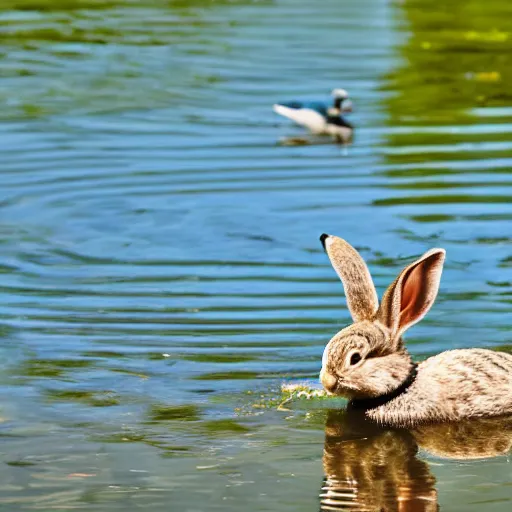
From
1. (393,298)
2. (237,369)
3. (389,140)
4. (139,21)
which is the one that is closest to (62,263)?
(237,369)

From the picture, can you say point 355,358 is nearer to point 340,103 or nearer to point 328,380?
point 328,380

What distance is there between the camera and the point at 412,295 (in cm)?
625

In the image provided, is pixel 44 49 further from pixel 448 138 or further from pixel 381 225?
pixel 381 225

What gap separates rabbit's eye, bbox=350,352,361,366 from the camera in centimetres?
601

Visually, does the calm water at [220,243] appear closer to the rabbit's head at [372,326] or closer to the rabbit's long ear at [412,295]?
the rabbit's head at [372,326]

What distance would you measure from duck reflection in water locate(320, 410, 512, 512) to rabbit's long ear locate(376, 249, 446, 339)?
0.43 m

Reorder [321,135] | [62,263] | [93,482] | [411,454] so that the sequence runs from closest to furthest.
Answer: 1. [93,482]
2. [411,454]
3. [62,263]
4. [321,135]

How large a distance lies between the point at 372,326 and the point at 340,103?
830 centimetres

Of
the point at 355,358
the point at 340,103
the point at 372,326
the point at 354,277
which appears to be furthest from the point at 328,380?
the point at 340,103

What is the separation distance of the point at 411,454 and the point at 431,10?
1720cm

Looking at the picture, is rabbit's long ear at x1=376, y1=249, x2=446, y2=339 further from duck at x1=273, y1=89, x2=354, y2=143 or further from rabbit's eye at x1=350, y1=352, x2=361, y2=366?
duck at x1=273, y1=89, x2=354, y2=143

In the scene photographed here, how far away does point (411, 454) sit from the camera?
5840mm

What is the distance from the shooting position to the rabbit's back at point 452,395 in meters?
6.15

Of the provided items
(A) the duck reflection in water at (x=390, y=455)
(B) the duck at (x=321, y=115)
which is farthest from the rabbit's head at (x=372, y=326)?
(B) the duck at (x=321, y=115)
